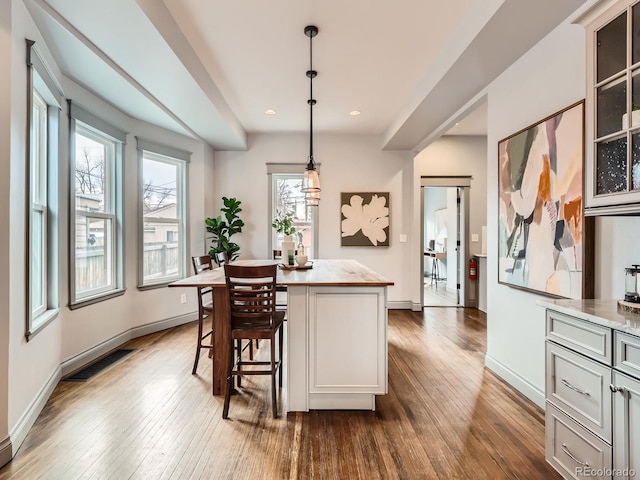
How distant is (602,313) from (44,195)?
3732 mm

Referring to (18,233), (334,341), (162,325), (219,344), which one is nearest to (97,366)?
(162,325)

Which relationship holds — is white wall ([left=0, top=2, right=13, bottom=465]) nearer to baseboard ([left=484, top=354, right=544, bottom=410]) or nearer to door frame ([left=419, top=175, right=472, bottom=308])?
→ baseboard ([left=484, top=354, right=544, bottom=410])

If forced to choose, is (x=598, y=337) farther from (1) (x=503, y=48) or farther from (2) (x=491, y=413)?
(1) (x=503, y=48)

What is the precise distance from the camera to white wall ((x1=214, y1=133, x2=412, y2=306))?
5508 millimetres

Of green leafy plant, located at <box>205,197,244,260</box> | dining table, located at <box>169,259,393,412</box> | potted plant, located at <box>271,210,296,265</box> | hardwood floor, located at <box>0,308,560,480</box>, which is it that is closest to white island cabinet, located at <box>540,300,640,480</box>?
hardwood floor, located at <box>0,308,560,480</box>

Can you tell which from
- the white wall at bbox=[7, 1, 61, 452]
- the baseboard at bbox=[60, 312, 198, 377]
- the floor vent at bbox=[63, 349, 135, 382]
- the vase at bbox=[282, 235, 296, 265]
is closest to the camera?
the white wall at bbox=[7, 1, 61, 452]

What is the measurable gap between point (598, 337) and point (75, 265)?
3946 millimetres

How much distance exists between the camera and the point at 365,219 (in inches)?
218

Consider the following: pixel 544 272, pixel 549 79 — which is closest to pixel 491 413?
pixel 544 272

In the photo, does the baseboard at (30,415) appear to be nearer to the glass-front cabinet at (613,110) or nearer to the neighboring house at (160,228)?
the neighboring house at (160,228)

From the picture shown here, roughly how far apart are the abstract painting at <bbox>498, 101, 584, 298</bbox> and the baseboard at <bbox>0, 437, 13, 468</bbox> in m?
3.43

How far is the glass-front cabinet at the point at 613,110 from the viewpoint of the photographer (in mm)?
1478

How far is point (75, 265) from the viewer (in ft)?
10.6

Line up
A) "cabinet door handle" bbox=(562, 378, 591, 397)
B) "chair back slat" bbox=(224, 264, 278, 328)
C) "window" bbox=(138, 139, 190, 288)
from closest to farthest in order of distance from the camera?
"cabinet door handle" bbox=(562, 378, 591, 397)
"chair back slat" bbox=(224, 264, 278, 328)
"window" bbox=(138, 139, 190, 288)
